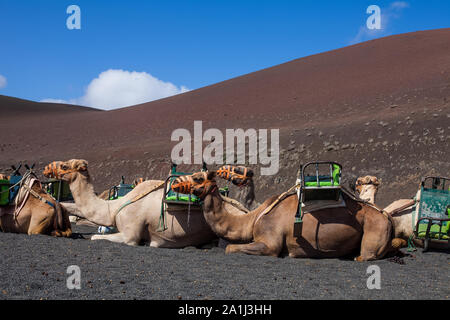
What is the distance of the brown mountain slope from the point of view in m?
23.6

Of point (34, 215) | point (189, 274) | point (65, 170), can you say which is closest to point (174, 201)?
point (65, 170)

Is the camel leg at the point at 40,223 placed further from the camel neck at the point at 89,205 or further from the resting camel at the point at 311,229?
the resting camel at the point at 311,229

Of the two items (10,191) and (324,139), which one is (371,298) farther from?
(324,139)

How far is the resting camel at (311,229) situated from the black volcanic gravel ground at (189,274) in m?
0.22

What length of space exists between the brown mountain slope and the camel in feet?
45.6

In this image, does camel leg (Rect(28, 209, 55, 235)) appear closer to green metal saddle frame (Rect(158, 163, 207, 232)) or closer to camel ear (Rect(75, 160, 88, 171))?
camel ear (Rect(75, 160, 88, 171))

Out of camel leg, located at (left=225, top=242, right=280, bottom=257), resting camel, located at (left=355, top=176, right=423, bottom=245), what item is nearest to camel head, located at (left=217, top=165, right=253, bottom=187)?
camel leg, located at (left=225, top=242, right=280, bottom=257)

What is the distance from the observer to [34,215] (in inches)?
351

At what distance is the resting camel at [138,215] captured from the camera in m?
8.46

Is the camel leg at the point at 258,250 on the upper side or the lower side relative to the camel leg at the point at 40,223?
lower

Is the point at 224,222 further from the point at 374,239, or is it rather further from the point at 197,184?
the point at 374,239

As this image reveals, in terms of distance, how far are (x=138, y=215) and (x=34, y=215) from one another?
191 cm

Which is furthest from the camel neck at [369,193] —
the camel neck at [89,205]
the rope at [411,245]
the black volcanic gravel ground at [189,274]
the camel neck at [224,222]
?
the camel neck at [89,205]

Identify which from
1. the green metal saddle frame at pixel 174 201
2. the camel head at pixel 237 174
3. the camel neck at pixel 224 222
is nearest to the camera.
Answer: the camel neck at pixel 224 222
